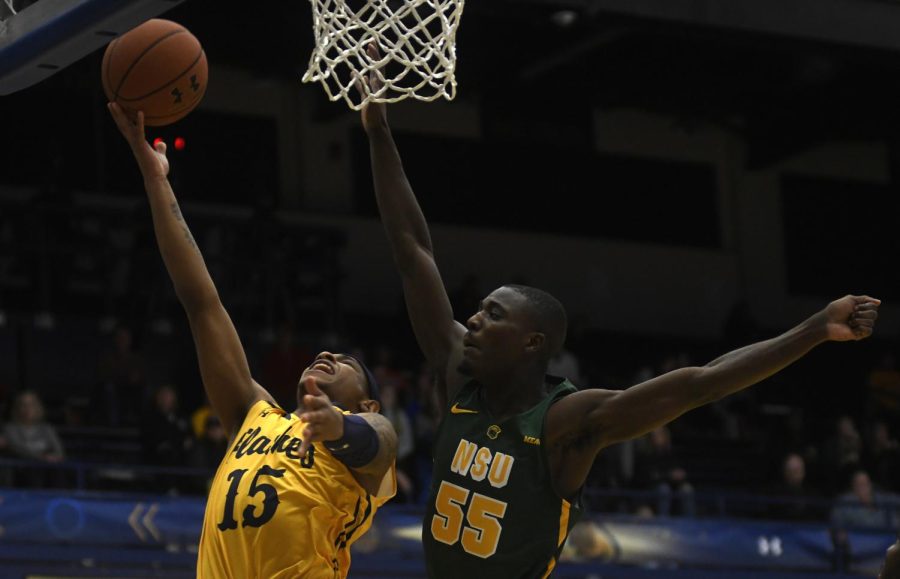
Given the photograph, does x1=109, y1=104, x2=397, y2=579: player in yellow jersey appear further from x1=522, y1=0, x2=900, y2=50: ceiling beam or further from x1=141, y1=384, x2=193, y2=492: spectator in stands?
x1=522, y1=0, x2=900, y2=50: ceiling beam

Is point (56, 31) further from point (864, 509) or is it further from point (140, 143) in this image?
point (864, 509)

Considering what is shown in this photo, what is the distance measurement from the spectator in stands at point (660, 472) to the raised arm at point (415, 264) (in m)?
8.65

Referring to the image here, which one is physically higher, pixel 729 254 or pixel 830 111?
pixel 830 111

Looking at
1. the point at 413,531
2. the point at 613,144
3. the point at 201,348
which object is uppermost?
the point at 613,144

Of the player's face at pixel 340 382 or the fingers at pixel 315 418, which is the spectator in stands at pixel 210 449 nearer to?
the player's face at pixel 340 382

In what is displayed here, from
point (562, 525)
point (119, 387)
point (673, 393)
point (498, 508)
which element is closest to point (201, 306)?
point (498, 508)

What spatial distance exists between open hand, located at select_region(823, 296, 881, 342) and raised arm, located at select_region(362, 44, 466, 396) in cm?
131

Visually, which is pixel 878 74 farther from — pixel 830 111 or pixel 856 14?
pixel 856 14

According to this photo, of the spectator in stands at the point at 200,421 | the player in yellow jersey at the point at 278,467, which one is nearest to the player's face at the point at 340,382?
the player in yellow jersey at the point at 278,467

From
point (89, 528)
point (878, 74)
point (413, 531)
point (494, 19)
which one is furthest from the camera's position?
point (878, 74)

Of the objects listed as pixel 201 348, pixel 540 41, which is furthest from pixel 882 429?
pixel 201 348

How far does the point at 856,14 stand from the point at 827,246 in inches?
286

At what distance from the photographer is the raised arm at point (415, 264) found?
5.36 metres

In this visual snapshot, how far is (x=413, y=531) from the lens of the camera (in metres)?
11.8
